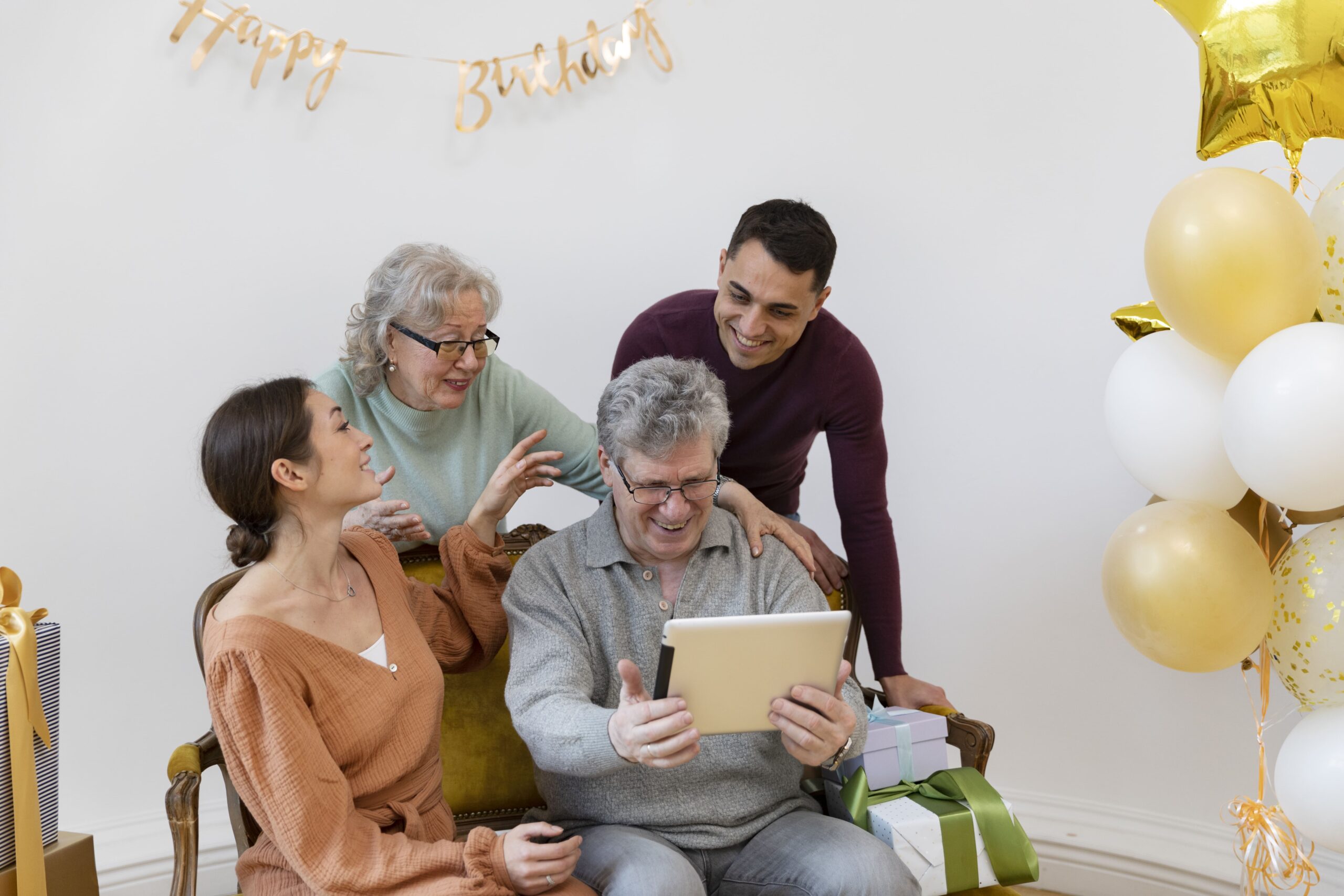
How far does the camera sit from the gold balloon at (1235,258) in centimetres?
149

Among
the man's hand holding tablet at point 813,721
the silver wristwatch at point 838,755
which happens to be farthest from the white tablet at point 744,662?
the silver wristwatch at point 838,755

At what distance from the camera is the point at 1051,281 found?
2887 mm

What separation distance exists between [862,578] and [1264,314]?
0.99m

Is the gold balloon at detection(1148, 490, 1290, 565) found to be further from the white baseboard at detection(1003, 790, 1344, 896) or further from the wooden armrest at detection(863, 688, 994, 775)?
the white baseboard at detection(1003, 790, 1344, 896)

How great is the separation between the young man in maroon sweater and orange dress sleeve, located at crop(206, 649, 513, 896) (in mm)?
996

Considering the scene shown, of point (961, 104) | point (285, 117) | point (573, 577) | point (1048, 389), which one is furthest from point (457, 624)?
point (961, 104)

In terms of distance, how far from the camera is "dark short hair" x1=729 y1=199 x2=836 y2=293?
210 centimetres

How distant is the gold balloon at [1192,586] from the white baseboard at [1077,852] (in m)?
1.31

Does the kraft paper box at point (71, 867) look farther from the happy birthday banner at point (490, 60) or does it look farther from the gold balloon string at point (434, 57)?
the gold balloon string at point (434, 57)

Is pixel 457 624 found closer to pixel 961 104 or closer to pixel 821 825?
pixel 821 825

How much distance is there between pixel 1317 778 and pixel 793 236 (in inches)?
48.5

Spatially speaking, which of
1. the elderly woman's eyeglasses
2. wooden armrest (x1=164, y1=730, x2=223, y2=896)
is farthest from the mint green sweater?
wooden armrest (x1=164, y1=730, x2=223, y2=896)

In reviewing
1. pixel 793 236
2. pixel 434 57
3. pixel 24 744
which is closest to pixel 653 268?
pixel 434 57

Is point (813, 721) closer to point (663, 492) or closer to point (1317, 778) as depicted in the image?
point (663, 492)
